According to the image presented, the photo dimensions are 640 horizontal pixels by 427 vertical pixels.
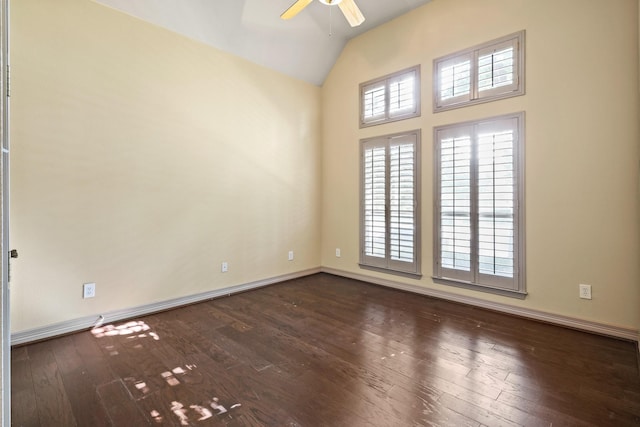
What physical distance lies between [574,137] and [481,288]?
1.71 metres

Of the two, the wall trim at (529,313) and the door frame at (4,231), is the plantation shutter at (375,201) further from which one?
the door frame at (4,231)

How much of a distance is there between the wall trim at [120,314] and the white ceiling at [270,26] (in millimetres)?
2930

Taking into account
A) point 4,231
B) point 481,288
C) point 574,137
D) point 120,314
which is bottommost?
point 120,314

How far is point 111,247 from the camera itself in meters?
2.91

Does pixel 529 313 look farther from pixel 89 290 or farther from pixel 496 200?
pixel 89 290

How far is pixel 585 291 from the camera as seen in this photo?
2768 millimetres

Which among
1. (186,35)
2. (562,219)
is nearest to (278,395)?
(562,219)

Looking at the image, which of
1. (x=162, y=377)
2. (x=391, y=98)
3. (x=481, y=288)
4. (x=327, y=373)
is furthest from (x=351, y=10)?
(x=162, y=377)

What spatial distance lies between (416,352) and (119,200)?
9.93ft

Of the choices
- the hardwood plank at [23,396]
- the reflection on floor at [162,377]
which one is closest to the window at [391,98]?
the reflection on floor at [162,377]

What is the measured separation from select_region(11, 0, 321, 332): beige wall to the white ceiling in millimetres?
136

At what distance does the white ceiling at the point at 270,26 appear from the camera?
3133mm

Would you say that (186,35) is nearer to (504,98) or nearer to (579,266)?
(504,98)

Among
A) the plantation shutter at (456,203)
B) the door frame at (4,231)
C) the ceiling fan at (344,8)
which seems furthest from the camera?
the plantation shutter at (456,203)
